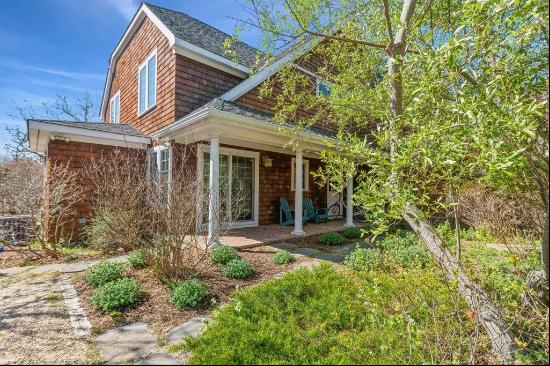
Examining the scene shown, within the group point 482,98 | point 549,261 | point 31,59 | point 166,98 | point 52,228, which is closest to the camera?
point 549,261

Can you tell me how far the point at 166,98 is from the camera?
27.2 ft

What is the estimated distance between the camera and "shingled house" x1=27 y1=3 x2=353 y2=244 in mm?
6809

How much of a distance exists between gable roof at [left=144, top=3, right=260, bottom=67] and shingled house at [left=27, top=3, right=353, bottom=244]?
6cm

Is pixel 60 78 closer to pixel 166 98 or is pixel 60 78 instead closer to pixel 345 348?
pixel 166 98

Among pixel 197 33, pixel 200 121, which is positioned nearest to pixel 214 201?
pixel 200 121

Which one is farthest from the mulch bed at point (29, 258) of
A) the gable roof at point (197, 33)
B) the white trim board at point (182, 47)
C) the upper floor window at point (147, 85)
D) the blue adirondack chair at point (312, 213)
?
the blue adirondack chair at point (312, 213)

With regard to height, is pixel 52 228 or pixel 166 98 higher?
pixel 166 98

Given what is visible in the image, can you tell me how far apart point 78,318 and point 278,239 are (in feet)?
14.9

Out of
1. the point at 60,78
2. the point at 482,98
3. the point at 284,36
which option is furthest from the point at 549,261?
the point at 60,78

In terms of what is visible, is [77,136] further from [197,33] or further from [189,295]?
[189,295]

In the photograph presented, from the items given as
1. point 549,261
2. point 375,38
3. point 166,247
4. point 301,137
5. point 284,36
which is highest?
point 375,38

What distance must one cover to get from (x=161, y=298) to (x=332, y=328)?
7.43 ft

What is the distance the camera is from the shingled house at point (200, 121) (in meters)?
6.81

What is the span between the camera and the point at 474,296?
2576mm
